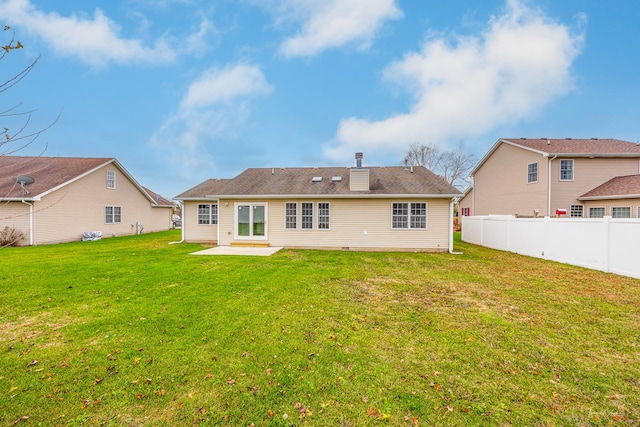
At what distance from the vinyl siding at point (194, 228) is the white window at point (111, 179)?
8.02 m

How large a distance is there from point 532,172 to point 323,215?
1444cm

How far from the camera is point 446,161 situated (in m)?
35.9

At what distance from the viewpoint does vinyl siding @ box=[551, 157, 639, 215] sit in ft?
53.2

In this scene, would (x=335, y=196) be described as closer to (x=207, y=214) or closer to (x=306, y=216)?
(x=306, y=216)

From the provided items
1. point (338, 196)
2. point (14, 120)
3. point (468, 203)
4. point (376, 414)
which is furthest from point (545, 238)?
point (468, 203)

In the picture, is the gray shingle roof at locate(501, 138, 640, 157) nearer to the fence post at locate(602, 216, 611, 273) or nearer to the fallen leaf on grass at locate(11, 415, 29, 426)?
the fence post at locate(602, 216, 611, 273)

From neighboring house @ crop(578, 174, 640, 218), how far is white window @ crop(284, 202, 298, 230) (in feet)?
56.5

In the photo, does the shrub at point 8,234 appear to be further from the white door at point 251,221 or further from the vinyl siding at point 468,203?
the vinyl siding at point 468,203

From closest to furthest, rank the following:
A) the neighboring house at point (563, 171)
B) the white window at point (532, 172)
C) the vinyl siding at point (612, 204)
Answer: the vinyl siding at point (612, 204) → the neighboring house at point (563, 171) → the white window at point (532, 172)

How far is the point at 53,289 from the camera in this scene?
6121mm

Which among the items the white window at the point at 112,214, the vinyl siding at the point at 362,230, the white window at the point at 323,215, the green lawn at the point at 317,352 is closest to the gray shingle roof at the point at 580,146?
the vinyl siding at the point at 362,230

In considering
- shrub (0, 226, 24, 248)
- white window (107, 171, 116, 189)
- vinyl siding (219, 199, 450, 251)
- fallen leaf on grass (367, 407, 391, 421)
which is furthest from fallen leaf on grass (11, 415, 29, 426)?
white window (107, 171, 116, 189)

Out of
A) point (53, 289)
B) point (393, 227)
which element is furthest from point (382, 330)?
point (393, 227)

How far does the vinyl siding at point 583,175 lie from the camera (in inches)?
639
